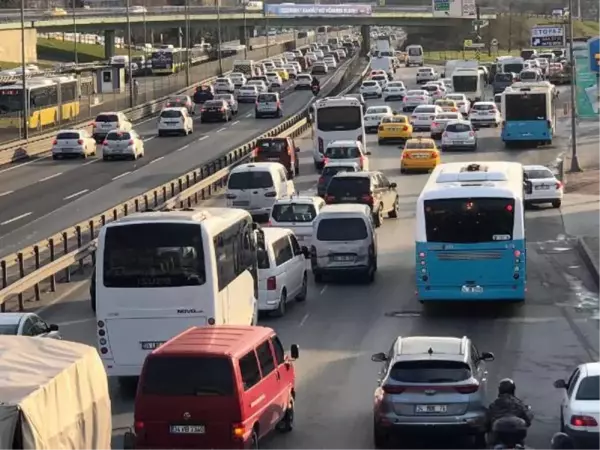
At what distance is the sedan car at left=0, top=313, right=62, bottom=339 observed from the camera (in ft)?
70.2

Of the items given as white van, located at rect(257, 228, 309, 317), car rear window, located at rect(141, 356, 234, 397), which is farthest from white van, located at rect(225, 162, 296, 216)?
car rear window, located at rect(141, 356, 234, 397)

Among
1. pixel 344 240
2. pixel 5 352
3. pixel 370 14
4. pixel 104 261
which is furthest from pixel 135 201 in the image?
pixel 370 14

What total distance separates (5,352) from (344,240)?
19.2m

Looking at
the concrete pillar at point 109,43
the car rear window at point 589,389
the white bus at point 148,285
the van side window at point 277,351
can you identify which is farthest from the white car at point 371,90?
the car rear window at point 589,389

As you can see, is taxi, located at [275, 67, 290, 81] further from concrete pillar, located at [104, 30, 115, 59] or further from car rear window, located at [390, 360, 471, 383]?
car rear window, located at [390, 360, 471, 383]

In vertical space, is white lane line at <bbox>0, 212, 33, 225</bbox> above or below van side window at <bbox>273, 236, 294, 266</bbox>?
below

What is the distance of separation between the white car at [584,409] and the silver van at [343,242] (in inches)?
606

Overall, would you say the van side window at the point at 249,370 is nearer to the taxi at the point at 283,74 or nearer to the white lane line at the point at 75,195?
the white lane line at the point at 75,195

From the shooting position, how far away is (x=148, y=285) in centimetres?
2170

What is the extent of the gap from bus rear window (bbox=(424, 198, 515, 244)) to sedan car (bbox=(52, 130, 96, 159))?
38.0m

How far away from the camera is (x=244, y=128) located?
261ft

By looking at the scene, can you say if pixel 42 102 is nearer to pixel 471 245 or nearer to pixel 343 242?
pixel 343 242

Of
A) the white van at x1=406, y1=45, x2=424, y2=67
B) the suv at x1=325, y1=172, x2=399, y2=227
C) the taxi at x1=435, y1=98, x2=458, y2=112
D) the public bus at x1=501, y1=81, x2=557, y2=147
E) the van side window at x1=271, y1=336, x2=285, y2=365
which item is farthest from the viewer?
the white van at x1=406, y1=45, x2=424, y2=67

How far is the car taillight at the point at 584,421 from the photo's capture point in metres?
16.0
